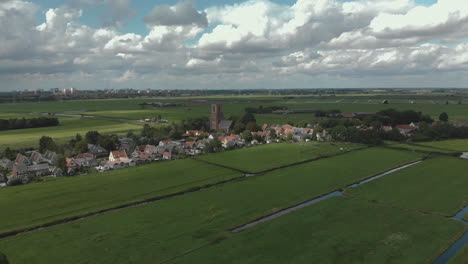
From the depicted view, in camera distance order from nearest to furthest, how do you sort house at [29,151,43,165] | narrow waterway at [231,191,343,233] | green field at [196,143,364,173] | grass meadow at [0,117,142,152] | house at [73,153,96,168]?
narrow waterway at [231,191,343,233] < house at [73,153,96,168] < green field at [196,143,364,173] < house at [29,151,43,165] < grass meadow at [0,117,142,152]

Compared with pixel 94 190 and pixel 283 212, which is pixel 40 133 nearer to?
pixel 94 190

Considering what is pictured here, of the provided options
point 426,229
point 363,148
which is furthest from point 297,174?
point 363,148

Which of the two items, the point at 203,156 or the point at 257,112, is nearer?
the point at 203,156

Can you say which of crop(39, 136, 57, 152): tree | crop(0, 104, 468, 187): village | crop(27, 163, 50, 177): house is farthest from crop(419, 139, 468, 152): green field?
crop(39, 136, 57, 152): tree

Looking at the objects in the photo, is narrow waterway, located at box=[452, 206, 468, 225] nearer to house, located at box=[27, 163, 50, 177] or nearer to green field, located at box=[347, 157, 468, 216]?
green field, located at box=[347, 157, 468, 216]

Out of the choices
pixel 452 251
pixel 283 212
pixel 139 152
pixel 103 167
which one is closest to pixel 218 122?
pixel 139 152

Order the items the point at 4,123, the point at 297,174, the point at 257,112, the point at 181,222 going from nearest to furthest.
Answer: the point at 181,222 → the point at 297,174 → the point at 4,123 → the point at 257,112

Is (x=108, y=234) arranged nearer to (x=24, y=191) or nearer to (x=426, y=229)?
(x=24, y=191)
